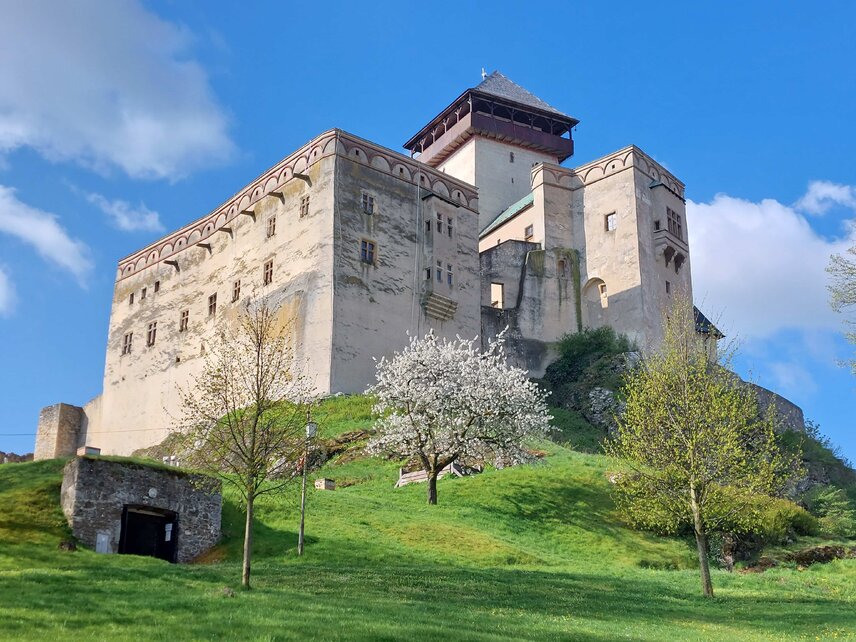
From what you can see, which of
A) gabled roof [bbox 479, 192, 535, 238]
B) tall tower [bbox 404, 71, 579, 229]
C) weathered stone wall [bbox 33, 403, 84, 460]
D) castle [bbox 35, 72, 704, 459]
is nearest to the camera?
castle [bbox 35, 72, 704, 459]

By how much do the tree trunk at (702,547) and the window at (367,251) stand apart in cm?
2913

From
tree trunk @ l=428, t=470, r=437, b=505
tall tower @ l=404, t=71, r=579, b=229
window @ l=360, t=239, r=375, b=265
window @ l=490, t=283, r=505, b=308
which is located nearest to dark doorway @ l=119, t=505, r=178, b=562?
tree trunk @ l=428, t=470, r=437, b=505

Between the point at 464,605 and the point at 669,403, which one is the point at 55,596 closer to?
the point at 464,605

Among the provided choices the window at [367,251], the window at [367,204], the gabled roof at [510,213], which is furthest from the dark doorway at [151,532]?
the gabled roof at [510,213]

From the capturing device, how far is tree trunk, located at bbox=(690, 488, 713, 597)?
21703mm

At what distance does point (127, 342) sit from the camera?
206 feet

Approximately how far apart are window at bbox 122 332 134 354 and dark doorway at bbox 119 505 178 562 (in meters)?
38.4

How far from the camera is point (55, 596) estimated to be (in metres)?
16.2

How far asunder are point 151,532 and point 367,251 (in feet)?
88.3

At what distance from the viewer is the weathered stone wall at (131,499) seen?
24.1m

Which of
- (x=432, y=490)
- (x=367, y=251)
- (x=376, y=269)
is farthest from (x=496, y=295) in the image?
(x=432, y=490)

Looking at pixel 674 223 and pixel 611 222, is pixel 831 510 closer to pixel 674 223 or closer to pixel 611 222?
pixel 611 222

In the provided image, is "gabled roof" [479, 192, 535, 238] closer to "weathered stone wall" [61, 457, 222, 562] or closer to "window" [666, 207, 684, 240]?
"window" [666, 207, 684, 240]

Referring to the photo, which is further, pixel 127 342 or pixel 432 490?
pixel 127 342
